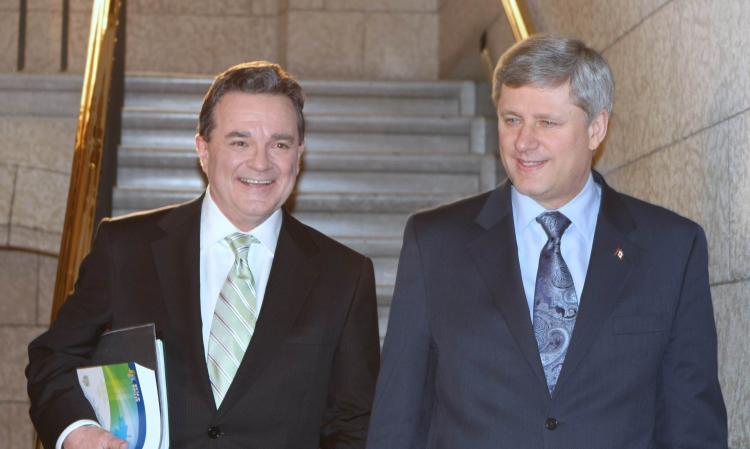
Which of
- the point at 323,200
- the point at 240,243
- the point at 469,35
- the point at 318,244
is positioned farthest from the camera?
the point at 469,35

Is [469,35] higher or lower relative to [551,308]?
higher

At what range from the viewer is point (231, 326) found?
3221mm

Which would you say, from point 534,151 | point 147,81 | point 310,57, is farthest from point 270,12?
point 534,151

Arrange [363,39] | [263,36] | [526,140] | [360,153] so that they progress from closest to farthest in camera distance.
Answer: [526,140]
[360,153]
[363,39]
[263,36]

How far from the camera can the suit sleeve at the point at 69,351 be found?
312cm

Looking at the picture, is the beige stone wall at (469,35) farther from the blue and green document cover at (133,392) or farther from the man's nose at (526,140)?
the blue and green document cover at (133,392)

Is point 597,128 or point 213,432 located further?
point 213,432

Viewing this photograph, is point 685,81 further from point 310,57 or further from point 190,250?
point 310,57

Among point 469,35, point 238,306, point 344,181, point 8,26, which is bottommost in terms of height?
point 238,306

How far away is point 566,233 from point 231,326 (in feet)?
2.94

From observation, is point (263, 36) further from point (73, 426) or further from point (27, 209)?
point (73, 426)

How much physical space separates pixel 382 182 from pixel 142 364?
3.76 m

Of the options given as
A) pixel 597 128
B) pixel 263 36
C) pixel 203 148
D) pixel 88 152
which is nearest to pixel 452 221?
pixel 597 128

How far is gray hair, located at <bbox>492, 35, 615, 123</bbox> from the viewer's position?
114 inches
